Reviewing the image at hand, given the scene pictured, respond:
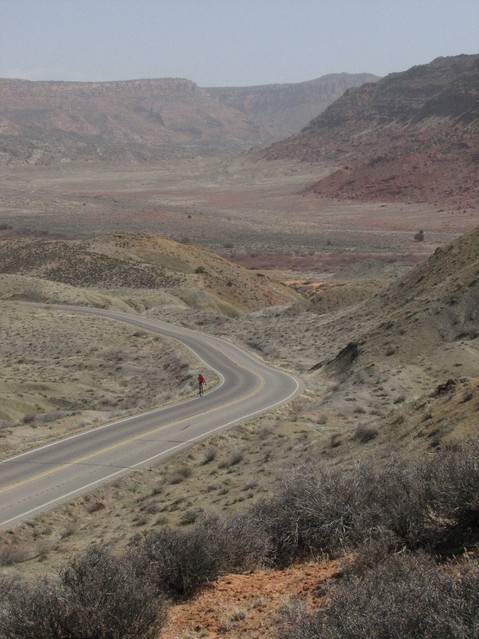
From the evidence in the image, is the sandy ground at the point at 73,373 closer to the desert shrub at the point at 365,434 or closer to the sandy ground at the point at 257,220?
the desert shrub at the point at 365,434

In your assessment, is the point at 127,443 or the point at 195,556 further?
the point at 127,443

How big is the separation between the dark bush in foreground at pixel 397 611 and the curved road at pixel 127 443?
38.2 ft

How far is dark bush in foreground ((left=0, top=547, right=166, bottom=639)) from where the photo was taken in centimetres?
722

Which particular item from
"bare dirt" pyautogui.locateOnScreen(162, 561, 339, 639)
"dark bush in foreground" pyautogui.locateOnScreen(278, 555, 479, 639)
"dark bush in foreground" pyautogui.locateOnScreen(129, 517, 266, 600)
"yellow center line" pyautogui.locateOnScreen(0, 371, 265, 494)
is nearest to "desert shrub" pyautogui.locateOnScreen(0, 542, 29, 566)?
"yellow center line" pyautogui.locateOnScreen(0, 371, 265, 494)

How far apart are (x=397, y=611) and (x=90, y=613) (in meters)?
3.04

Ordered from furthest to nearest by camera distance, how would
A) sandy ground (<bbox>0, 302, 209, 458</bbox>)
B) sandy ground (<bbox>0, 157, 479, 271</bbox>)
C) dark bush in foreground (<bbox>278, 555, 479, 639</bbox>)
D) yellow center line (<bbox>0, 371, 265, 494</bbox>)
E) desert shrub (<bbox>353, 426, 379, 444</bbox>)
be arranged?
sandy ground (<bbox>0, 157, 479, 271</bbox>), sandy ground (<bbox>0, 302, 209, 458</bbox>), yellow center line (<bbox>0, 371, 265, 494</bbox>), desert shrub (<bbox>353, 426, 379, 444</bbox>), dark bush in foreground (<bbox>278, 555, 479, 639</bbox>)

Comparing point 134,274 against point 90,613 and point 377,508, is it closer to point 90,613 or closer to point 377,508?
point 377,508

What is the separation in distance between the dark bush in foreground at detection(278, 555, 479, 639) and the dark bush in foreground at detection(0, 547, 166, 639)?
148 cm

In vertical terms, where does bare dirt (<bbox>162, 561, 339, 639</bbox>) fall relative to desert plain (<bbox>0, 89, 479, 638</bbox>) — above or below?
above

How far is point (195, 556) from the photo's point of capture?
9.37 meters

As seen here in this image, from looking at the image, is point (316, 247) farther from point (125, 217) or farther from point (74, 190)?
point (74, 190)

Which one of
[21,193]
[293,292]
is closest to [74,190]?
[21,193]

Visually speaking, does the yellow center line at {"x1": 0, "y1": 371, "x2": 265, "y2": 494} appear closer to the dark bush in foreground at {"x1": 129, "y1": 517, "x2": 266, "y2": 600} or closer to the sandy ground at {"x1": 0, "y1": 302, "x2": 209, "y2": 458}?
the sandy ground at {"x1": 0, "y1": 302, "x2": 209, "y2": 458}

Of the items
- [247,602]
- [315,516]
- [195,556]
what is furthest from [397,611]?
[315,516]
